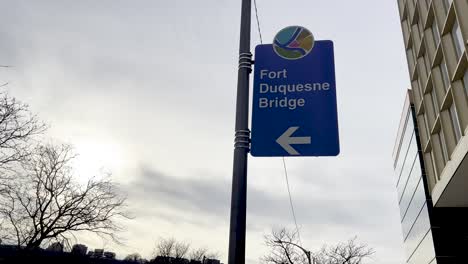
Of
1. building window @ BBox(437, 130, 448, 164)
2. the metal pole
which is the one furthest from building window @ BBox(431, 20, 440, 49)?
the metal pole

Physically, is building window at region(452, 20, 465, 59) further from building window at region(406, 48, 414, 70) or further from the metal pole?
the metal pole

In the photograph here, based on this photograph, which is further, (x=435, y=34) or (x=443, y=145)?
(x=435, y=34)

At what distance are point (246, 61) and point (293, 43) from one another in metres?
0.61

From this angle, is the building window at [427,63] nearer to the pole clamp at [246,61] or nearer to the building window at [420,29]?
the building window at [420,29]

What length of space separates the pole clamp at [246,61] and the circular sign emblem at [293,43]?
0.38 metres

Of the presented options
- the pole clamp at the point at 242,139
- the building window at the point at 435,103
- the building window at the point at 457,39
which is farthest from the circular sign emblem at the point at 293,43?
the building window at the point at 435,103

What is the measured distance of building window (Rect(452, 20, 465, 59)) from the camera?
15.8 meters

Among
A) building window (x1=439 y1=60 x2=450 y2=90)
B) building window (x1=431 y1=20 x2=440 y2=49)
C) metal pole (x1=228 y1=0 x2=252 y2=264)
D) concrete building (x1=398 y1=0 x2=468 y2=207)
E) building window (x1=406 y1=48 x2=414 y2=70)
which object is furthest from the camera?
building window (x1=406 y1=48 x2=414 y2=70)

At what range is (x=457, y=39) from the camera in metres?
16.3

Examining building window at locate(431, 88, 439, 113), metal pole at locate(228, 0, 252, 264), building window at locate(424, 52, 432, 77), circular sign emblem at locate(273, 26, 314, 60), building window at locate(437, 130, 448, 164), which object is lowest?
metal pole at locate(228, 0, 252, 264)

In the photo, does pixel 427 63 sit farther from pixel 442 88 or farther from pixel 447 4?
pixel 447 4

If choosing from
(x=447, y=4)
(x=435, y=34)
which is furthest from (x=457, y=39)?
(x=435, y=34)

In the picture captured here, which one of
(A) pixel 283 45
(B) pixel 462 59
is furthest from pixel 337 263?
(A) pixel 283 45

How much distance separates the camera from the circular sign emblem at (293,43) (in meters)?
4.30
